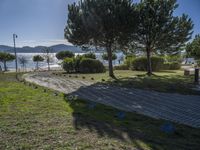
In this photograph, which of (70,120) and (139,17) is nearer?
(70,120)

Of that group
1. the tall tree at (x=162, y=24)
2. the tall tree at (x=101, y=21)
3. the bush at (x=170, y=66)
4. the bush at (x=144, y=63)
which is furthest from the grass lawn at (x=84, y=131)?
the bush at (x=170, y=66)

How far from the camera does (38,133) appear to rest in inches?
155

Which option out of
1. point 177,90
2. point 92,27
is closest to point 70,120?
point 177,90

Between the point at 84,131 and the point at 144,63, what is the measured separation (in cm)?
2203

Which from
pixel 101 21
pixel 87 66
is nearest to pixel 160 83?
pixel 101 21

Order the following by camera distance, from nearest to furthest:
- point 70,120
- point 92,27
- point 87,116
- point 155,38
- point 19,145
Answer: point 19,145
point 70,120
point 87,116
point 92,27
point 155,38

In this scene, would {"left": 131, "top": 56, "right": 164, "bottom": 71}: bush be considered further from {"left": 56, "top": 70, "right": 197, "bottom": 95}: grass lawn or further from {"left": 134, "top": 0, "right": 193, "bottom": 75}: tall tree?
{"left": 56, "top": 70, "right": 197, "bottom": 95}: grass lawn

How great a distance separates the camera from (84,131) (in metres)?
4.08

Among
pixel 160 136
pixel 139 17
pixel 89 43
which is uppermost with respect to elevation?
pixel 139 17

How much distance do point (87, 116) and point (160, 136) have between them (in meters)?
1.73

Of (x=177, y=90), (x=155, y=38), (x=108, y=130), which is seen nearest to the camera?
(x=108, y=130)

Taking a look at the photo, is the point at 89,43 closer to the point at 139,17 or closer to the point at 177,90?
the point at 139,17

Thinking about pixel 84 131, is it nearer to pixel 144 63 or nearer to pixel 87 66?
pixel 87 66

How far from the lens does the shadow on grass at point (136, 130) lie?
368 cm
